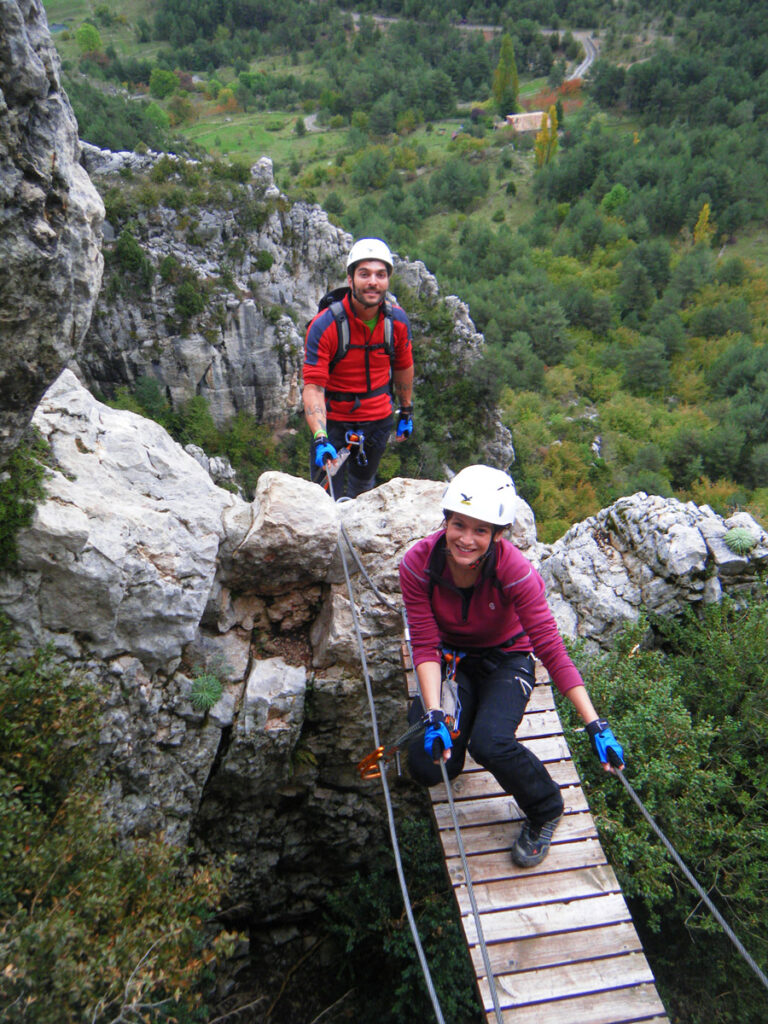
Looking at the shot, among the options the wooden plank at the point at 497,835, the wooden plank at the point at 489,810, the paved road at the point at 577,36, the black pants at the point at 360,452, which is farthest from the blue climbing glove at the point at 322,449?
the paved road at the point at 577,36

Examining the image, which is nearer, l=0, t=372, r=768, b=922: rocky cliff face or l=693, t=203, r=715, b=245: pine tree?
l=0, t=372, r=768, b=922: rocky cliff face

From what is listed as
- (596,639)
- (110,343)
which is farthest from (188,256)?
(596,639)

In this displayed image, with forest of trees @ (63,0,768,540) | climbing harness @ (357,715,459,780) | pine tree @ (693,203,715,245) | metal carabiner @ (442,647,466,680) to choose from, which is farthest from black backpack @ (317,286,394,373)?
pine tree @ (693,203,715,245)

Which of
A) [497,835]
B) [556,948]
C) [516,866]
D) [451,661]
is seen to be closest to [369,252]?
[451,661]

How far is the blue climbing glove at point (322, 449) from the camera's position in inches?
279

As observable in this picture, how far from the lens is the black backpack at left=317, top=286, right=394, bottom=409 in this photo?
7.19 meters

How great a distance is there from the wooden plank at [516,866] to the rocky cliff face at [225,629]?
8.24 ft

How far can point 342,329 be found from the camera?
23.7ft

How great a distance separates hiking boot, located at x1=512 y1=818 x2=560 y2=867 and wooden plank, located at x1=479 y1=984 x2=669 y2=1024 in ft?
2.89

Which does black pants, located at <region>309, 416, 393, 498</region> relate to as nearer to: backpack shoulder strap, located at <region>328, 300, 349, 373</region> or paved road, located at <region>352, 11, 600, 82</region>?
backpack shoulder strap, located at <region>328, 300, 349, 373</region>

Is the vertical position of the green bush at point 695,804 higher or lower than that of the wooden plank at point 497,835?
lower

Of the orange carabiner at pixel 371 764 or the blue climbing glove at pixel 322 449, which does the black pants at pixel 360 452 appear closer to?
the blue climbing glove at pixel 322 449

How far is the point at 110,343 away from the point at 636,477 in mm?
37659

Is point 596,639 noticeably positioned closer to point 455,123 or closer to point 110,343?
point 110,343
